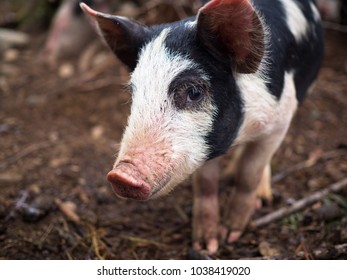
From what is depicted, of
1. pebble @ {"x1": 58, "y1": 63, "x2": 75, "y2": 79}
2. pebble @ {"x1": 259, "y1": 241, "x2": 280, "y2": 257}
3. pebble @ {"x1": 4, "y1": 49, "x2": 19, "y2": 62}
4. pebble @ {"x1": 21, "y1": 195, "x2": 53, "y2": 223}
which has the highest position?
pebble @ {"x1": 21, "y1": 195, "x2": 53, "y2": 223}

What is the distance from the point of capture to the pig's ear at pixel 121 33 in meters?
2.60

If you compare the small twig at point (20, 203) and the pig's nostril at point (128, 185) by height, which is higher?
the pig's nostril at point (128, 185)

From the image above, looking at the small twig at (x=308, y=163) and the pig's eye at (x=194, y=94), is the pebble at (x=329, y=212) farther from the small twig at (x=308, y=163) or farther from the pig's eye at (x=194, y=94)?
the pig's eye at (x=194, y=94)

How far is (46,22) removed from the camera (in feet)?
20.1

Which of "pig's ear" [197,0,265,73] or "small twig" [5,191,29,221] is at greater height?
"pig's ear" [197,0,265,73]

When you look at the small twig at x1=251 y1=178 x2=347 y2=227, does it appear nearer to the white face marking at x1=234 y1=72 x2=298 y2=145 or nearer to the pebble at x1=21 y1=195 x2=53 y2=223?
the white face marking at x1=234 y1=72 x2=298 y2=145

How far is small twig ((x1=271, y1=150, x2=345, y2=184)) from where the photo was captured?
3.85m

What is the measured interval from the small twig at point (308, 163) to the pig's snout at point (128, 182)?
1866mm

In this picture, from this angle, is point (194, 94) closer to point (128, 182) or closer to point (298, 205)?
point (128, 182)

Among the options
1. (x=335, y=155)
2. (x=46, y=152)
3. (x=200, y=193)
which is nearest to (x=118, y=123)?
(x=46, y=152)

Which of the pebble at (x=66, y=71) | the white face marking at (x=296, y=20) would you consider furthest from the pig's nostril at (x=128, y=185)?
the pebble at (x=66, y=71)

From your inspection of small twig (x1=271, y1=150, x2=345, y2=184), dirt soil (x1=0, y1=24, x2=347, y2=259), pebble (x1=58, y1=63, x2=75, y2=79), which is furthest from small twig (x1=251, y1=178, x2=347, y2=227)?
pebble (x1=58, y1=63, x2=75, y2=79)

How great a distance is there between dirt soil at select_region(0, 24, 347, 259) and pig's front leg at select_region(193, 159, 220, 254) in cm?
11

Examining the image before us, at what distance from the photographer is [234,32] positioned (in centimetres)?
234
